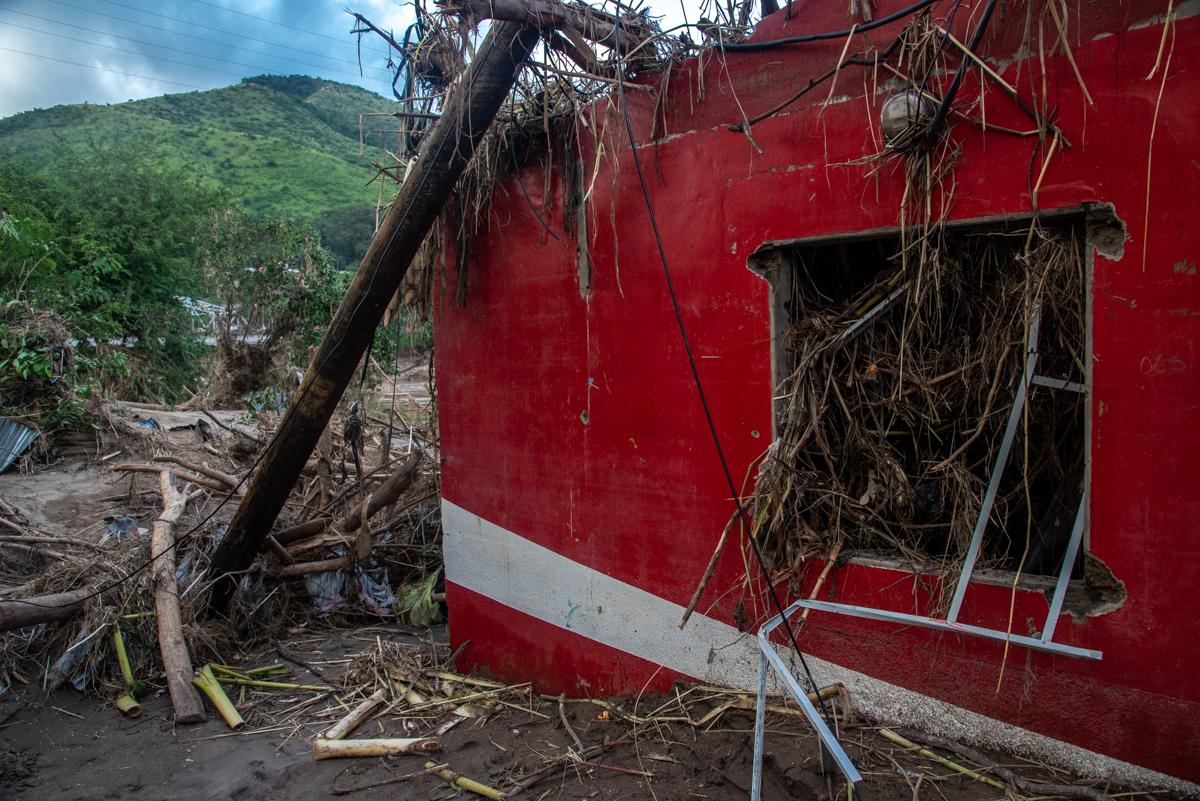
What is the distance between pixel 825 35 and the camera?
3.37 metres

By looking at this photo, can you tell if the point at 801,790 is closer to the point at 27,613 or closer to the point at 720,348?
the point at 720,348

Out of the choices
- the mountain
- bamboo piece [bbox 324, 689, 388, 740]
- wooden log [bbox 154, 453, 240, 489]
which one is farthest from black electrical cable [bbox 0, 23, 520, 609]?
the mountain

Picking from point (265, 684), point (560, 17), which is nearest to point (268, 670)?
point (265, 684)

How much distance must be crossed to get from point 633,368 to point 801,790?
2.31 m

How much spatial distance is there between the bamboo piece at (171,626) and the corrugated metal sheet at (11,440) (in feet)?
17.7

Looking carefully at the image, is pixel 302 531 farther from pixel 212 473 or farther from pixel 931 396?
pixel 931 396

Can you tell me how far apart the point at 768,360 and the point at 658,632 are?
1.73 meters

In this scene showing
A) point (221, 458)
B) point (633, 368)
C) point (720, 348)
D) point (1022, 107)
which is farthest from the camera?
point (221, 458)

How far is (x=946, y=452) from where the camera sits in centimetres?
350

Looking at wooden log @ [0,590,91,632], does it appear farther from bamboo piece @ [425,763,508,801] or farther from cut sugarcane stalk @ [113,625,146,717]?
bamboo piece @ [425,763,508,801]

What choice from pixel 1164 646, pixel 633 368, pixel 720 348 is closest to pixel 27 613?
pixel 633 368

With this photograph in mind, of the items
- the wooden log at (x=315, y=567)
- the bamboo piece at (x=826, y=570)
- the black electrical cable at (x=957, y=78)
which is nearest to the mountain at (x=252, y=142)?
the wooden log at (x=315, y=567)

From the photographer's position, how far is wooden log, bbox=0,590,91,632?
5.50m

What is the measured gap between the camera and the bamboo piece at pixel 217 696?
5173 millimetres
